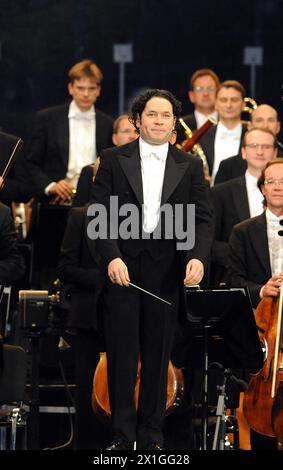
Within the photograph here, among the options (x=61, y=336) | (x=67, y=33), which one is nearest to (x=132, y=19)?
(x=67, y=33)

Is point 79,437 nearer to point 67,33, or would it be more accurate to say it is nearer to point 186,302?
point 186,302

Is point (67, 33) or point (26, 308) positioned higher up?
point (67, 33)

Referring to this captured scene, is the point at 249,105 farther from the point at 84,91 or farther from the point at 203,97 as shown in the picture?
the point at 84,91

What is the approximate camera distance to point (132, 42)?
31.2 feet

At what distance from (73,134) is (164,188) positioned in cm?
249

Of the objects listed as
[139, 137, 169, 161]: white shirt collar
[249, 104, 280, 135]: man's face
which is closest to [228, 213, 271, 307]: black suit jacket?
[139, 137, 169, 161]: white shirt collar

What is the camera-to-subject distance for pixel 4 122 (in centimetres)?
934

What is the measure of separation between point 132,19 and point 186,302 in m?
4.04

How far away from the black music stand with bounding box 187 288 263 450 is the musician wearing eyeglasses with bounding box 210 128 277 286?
4.63 feet

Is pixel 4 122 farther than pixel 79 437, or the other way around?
pixel 4 122

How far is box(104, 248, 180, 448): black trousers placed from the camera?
583 cm

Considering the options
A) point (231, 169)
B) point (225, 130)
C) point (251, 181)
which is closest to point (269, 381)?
point (251, 181)

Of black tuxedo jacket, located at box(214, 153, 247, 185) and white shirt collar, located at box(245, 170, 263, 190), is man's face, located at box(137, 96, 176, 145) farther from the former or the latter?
black tuxedo jacket, located at box(214, 153, 247, 185)

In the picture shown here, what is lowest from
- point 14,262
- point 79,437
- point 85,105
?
point 79,437
